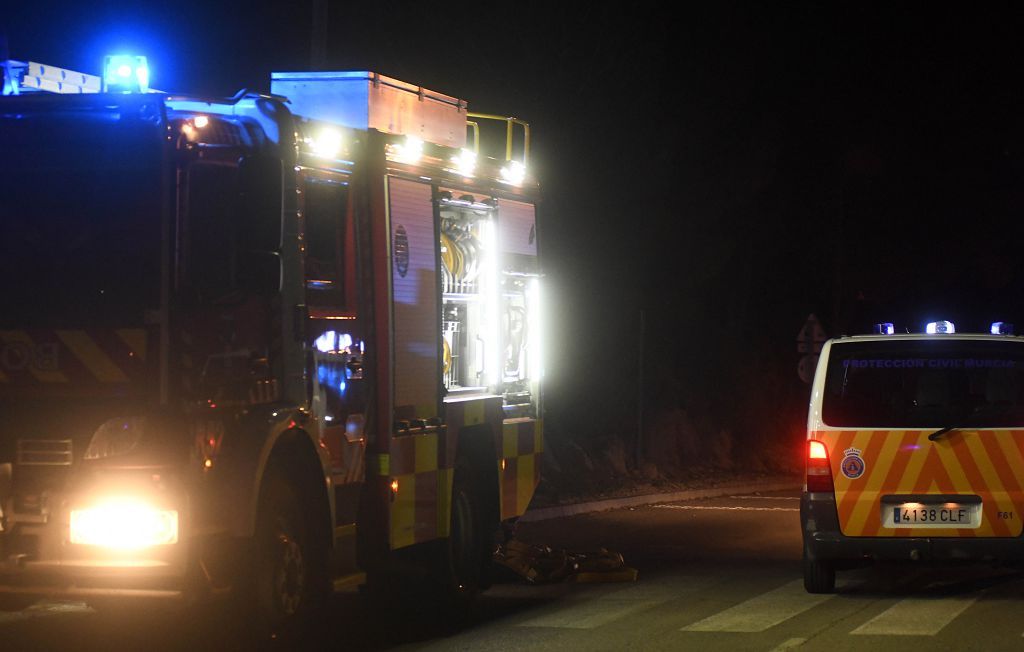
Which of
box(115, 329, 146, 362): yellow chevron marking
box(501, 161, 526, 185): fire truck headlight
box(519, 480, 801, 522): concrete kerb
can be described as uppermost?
box(501, 161, 526, 185): fire truck headlight

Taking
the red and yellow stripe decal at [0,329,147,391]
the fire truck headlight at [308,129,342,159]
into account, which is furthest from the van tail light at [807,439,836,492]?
the red and yellow stripe decal at [0,329,147,391]

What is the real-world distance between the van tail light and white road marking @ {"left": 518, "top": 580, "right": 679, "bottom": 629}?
50.1 inches

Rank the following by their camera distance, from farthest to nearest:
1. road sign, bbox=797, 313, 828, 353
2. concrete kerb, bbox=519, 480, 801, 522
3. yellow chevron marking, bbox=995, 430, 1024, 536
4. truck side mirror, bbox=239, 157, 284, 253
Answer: road sign, bbox=797, 313, 828, 353
concrete kerb, bbox=519, 480, 801, 522
yellow chevron marking, bbox=995, 430, 1024, 536
truck side mirror, bbox=239, 157, 284, 253

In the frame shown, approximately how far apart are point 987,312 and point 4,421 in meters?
43.6

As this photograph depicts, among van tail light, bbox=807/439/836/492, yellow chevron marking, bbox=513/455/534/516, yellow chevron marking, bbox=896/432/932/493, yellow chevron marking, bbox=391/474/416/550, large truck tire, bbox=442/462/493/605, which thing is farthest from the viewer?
yellow chevron marking, bbox=513/455/534/516

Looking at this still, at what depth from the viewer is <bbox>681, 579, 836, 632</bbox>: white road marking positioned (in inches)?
412

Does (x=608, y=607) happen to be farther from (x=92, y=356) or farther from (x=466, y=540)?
(x=92, y=356)

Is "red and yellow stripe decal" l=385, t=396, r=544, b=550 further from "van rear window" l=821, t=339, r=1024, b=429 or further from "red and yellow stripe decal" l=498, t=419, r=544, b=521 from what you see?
"van rear window" l=821, t=339, r=1024, b=429

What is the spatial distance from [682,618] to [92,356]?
4342 mm

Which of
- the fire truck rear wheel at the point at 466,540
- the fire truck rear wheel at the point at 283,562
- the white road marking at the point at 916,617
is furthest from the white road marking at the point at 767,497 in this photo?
the fire truck rear wheel at the point at 283,562

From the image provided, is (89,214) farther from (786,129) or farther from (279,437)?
(786,129)

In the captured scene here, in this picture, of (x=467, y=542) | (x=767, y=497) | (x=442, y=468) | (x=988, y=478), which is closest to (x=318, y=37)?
(x=467, y=542)

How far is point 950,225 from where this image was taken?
43094mm

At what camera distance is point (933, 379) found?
39.9ft
